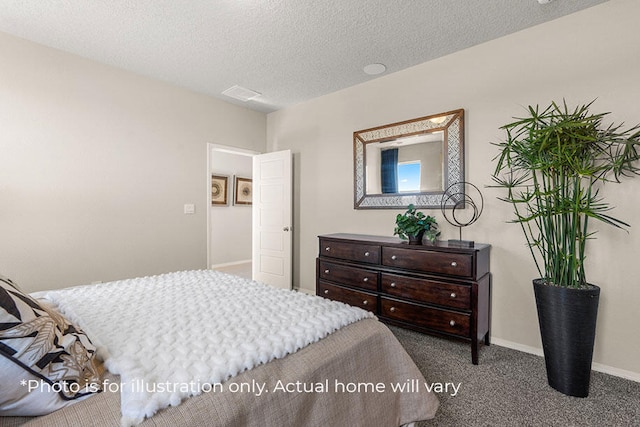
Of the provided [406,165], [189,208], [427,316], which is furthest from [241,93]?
[427,316]

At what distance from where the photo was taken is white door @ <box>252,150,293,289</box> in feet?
13.4

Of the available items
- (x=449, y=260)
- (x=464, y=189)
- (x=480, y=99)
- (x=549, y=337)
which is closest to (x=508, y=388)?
(x=549, y=337)

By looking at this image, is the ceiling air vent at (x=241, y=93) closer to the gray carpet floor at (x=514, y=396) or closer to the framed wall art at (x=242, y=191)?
the framed wall art at (x=242, y=191)

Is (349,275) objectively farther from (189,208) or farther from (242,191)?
(242,191)

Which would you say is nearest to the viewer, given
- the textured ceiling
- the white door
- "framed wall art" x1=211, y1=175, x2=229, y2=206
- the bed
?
the bed

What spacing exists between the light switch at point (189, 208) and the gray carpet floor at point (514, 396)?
3.02 metres

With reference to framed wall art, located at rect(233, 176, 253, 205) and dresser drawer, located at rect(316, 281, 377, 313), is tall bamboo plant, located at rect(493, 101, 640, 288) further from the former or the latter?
framed wall art, located at rect(233, 176, 253, 205)

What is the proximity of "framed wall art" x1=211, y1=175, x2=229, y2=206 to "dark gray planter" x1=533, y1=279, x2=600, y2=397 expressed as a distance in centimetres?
559

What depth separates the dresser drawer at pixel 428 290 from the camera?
228 cm

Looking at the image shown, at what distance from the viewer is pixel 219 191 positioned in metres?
6.14

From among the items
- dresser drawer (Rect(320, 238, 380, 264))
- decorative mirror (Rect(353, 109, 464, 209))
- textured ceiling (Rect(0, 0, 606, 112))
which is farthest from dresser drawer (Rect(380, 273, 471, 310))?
textured ceiling (Rect(0, 0, 606, 112))

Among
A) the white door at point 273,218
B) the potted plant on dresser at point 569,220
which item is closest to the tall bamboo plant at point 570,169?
the potted plant on dresser at point 569,220

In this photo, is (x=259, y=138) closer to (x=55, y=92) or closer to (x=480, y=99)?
(x=55, y=92)

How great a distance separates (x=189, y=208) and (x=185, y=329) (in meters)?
2.86
